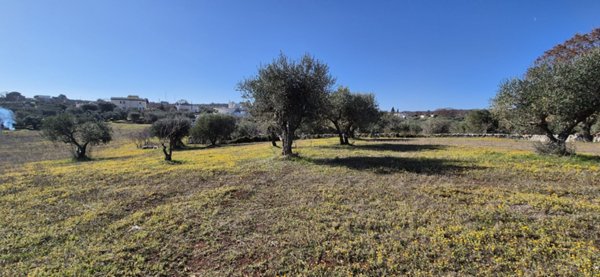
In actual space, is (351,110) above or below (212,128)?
above

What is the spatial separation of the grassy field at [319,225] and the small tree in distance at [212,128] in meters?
30.6

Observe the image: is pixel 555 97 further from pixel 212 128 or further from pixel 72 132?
pixel 212 128

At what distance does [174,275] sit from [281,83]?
1169 cm

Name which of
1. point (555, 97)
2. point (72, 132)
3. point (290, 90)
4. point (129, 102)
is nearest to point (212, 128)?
point (72, 132)

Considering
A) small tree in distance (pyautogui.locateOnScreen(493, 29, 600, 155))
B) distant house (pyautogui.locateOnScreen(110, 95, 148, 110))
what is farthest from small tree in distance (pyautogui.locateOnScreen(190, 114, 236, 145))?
distant house (pyautogui.locateOnScreen(110, 95, 148, 110))

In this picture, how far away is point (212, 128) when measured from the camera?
136 feet

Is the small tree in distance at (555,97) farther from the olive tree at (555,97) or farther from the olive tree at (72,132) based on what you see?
the olive tree at (72,132)

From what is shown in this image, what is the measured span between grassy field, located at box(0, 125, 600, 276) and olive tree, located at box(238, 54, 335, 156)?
5.37 metres

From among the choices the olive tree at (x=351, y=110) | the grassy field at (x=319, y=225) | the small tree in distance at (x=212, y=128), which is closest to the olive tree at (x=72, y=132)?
the small tree in distance at (x=212, y=128)

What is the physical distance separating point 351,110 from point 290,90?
461 inches

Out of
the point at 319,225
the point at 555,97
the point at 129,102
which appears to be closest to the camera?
the point at 319,225

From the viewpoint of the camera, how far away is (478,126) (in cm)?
4153

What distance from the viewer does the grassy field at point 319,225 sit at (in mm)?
4297

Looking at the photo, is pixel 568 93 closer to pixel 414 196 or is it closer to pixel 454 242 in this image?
pixel 414 196
